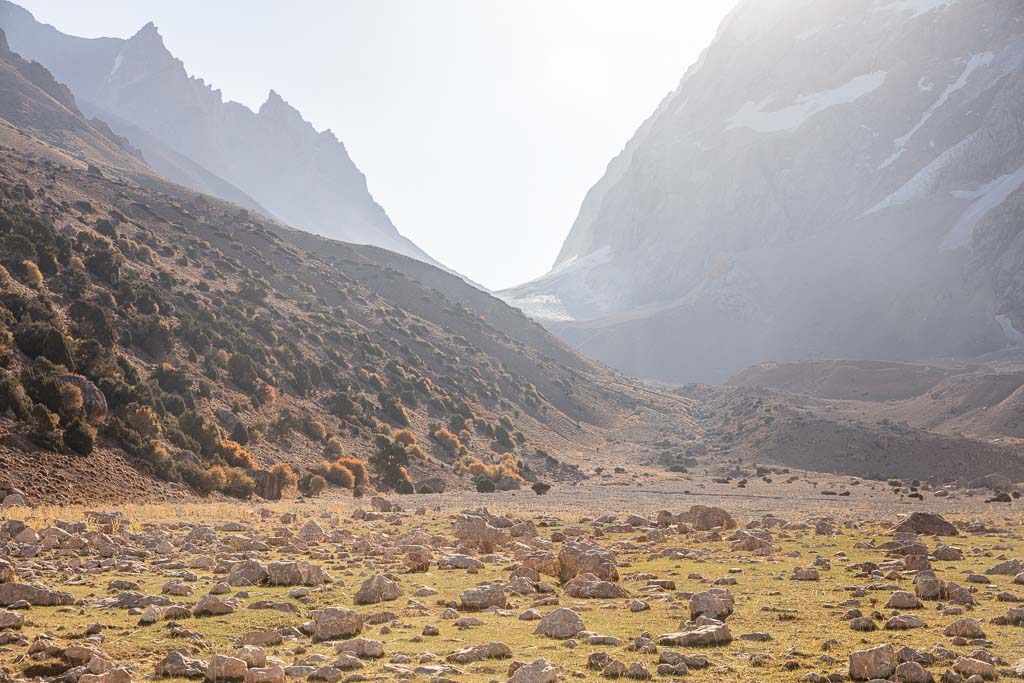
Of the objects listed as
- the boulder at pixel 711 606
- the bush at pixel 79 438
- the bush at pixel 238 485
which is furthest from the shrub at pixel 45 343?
the boulder at pixel 711 606

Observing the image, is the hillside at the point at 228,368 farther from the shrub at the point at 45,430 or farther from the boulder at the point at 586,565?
the boulder at the point at 586,565

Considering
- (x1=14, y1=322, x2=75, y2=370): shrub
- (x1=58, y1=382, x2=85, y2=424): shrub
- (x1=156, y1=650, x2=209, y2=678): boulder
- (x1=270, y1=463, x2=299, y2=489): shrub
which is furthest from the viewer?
(x1=270, y1=463, x2=299, y2=489): shrub

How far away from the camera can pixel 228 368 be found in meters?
49.6

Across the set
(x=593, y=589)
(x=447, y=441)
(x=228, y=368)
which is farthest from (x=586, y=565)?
(x=447, y=441)

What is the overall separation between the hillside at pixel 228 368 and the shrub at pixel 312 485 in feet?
6.89

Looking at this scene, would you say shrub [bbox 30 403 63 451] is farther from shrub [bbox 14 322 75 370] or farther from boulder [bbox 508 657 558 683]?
boulder [bbox 508 657 558 683]

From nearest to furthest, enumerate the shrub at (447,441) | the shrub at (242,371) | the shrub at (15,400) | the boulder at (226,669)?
1. the boulder at (226,669)
2. the shrub at (15,400)
3. the shrub at (242,371)
4. the shrub at (447,441)

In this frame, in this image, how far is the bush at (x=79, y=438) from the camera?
28.5 metres

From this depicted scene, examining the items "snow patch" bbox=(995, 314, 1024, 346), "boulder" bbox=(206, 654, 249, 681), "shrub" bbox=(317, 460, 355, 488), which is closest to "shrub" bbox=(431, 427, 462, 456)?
"shrub" bbox=(317, 460, 355, 488)

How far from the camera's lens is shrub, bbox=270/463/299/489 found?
38588 millimetres

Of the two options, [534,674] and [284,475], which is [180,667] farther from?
[284,475]

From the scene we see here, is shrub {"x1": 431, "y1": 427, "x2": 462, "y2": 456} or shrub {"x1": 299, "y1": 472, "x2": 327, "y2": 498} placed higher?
shrub {"x1": 431, "y1": 427, "x2": 462, "y2": 456}

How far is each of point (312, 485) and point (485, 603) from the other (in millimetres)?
29180

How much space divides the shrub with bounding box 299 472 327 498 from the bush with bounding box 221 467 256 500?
3814 millimetres
